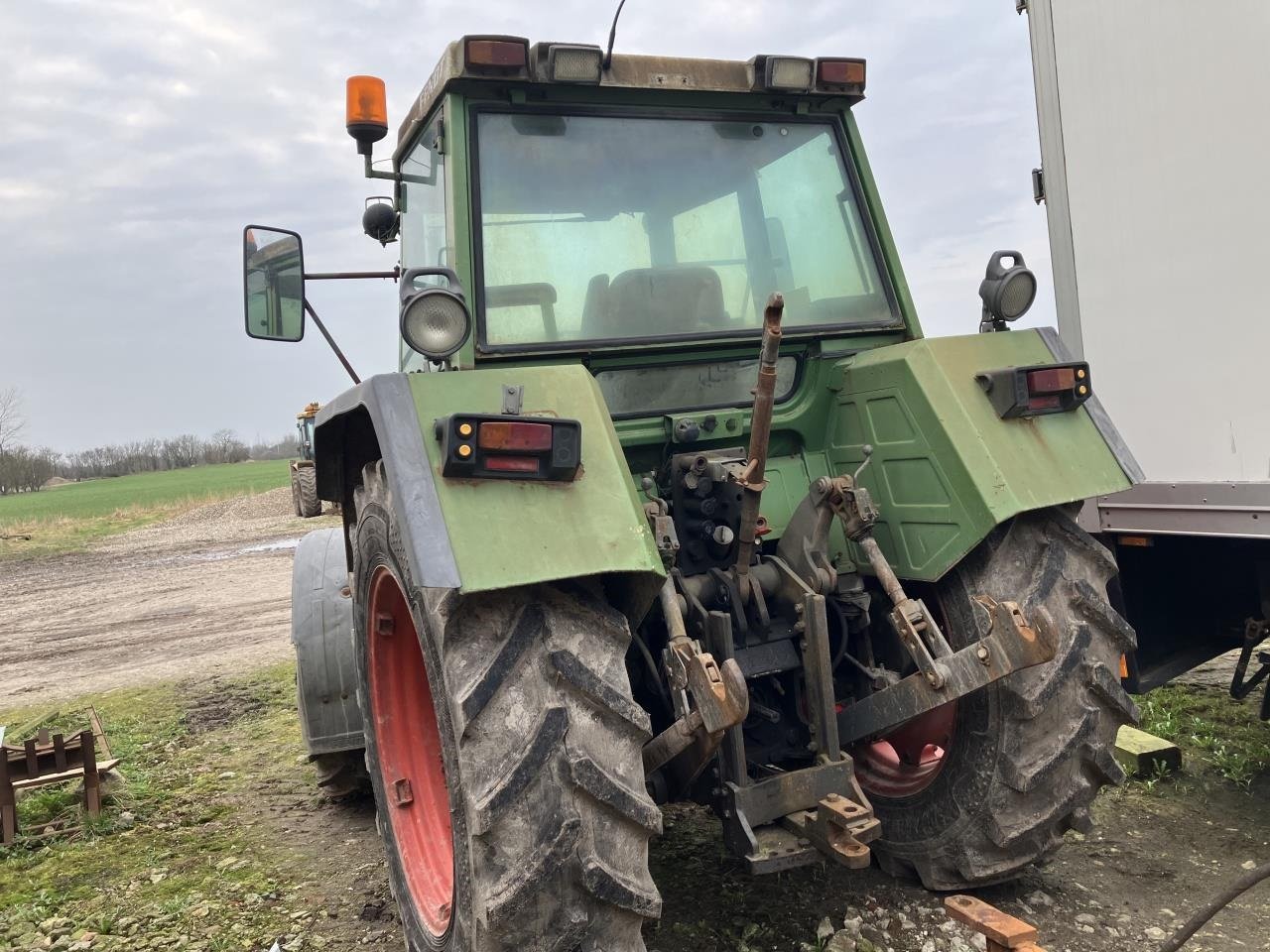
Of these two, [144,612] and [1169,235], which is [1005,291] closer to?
[1169,235]

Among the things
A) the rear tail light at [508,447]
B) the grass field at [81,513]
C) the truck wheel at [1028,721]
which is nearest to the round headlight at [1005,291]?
the truck wheel at [1028,721]

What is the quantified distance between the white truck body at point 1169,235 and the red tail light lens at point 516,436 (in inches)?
95.5

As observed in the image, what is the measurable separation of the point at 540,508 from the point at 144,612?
11.0 m

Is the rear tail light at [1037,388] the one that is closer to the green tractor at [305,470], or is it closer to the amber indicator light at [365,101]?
the amber indicator light at [365,101]

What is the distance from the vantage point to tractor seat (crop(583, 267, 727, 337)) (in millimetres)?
3041

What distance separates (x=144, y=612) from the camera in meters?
11.7

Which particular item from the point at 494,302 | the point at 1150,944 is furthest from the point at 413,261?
the point at 1150,944

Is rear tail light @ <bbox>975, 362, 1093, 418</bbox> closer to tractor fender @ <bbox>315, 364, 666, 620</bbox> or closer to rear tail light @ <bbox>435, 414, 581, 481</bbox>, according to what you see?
tractor fender @ <bbox>315, 364, 666, 620</bbox>

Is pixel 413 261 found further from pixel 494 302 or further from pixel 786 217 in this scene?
pixel 786 217

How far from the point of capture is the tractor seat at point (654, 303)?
304cm

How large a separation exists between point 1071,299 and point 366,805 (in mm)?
3650

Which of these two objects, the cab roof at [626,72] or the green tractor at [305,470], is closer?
the cab roof at [626,72]

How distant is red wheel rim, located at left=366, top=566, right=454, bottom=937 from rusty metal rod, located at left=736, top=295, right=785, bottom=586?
98 centimetres

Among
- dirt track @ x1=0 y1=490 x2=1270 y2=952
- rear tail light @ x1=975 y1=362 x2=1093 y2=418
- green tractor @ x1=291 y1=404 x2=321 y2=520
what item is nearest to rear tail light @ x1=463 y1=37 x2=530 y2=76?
rear tail light @ x1=975 y1=362 x2=1093 y2=418
